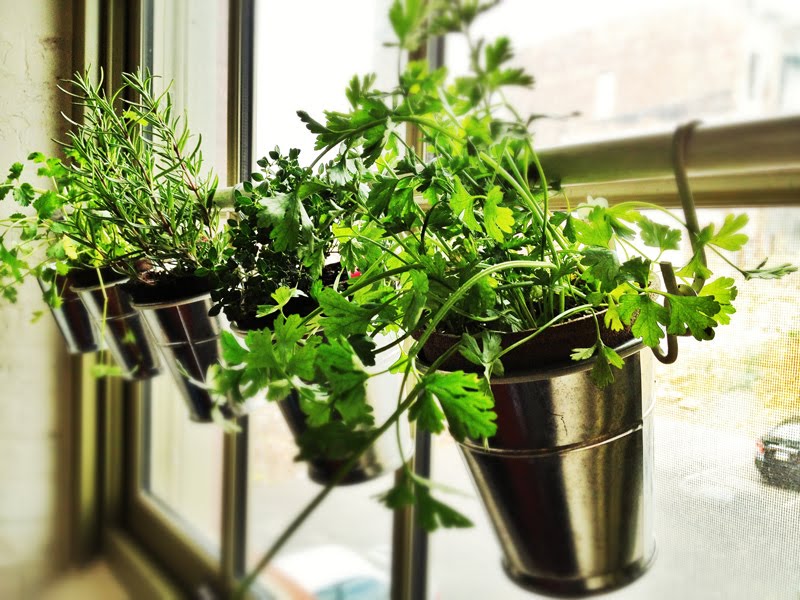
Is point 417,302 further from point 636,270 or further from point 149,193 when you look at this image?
point 149,193

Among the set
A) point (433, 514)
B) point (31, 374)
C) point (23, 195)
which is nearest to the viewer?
point (433, 514)

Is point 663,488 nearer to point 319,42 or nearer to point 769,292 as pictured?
point 769,292

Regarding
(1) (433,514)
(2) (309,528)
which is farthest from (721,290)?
(2) (309,528)

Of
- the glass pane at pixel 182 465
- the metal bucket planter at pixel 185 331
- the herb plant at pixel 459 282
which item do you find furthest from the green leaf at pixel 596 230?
the glass pane at pixel 182 465

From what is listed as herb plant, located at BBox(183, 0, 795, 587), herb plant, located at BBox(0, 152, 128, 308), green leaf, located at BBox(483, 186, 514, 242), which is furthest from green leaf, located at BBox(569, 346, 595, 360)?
herb plant, located at BBox(0, 152, 128, 308)

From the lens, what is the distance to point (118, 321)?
98 centimetres

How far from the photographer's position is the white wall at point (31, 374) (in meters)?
1.04

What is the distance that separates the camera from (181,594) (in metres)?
1.85

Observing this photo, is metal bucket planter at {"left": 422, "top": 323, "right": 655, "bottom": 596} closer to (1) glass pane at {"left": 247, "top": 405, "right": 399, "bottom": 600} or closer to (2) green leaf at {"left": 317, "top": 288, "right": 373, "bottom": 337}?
(2) green leaf at {"left": 317, "top": 288, "right": 373, "bottom": 337}

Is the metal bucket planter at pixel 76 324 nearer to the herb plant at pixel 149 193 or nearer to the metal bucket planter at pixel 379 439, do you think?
the herb plant at pixel 149 193

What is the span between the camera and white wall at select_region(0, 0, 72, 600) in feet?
3.42

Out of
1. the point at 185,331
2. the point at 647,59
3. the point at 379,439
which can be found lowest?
the point at 379,439

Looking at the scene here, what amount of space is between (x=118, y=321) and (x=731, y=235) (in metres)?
0.90

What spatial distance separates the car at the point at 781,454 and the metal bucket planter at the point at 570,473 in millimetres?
194
